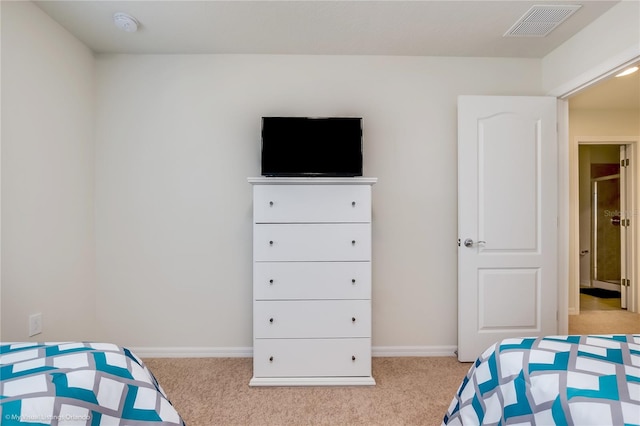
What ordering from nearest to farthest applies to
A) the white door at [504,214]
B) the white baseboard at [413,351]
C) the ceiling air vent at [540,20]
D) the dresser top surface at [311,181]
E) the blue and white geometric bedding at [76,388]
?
the blue and white geometric bedding at [76,388]
the ceiling air vent at [540,20]
the dresser top surface at [311,181]
the white door at [504,214]
the white baseboard at [413,351]

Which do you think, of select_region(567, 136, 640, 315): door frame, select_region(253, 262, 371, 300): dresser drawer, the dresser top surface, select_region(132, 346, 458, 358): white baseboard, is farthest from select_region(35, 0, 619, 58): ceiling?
select_region(132, 346, 458, 358): white baseboard

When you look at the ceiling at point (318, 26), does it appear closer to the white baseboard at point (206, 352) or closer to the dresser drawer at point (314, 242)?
the dresser drawer at point (314, 242)

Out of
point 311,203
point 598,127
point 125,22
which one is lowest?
point 311,203

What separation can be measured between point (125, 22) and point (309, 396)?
2705 mm

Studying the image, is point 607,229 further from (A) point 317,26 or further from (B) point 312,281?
(A) point 317,26

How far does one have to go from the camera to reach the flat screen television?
232 centimetres

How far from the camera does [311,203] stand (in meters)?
2.21

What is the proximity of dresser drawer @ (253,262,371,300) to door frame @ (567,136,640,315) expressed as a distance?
3.02 meters

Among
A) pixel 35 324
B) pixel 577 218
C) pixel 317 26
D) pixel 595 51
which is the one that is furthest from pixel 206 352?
pixel 577 218

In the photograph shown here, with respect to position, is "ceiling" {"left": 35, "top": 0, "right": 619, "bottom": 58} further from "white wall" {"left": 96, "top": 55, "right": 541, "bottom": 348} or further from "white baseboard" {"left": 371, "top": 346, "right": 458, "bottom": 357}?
"white baseboard" {"left": 371, "top": 346, "right": 458, "bottom": 357}

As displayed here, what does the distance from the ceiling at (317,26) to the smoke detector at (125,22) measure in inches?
1.3

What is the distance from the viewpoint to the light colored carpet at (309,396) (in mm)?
1846

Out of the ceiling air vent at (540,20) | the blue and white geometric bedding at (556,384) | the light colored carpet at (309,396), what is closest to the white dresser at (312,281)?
the light colored carpet at (309,396)

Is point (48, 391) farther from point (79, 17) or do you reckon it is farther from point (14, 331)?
point (79, 17)
